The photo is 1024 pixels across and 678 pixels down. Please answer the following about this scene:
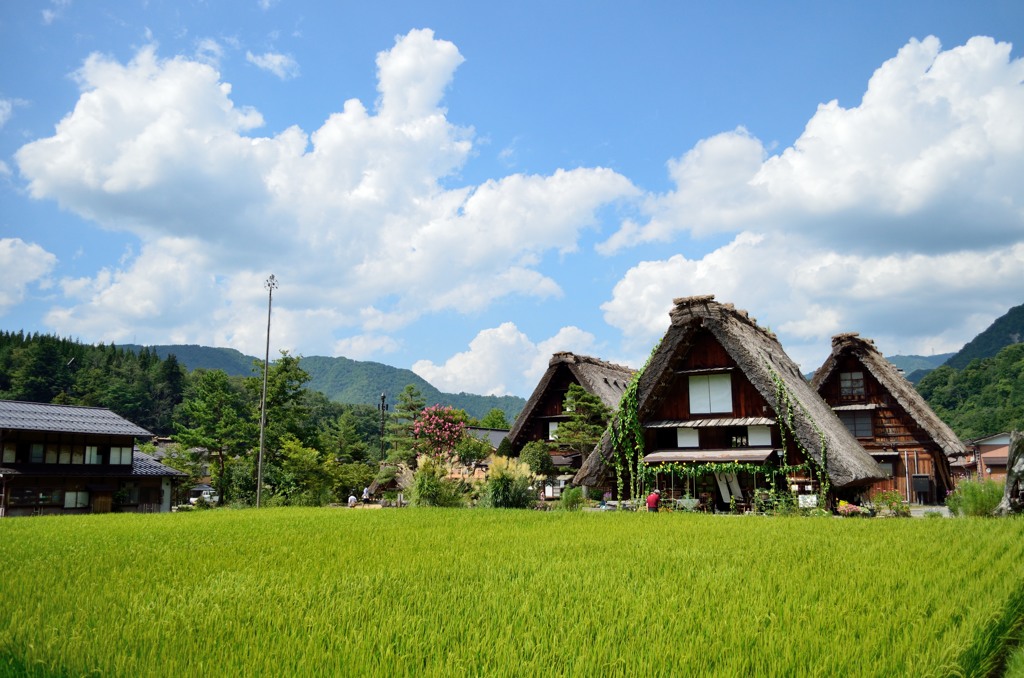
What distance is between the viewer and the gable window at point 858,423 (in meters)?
25.1

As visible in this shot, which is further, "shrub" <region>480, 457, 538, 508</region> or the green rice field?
"shrub" <region>480, 457, 538, 508</region>

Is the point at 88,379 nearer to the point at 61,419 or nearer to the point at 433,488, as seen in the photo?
the point at 61,419

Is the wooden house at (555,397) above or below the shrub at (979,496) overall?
above

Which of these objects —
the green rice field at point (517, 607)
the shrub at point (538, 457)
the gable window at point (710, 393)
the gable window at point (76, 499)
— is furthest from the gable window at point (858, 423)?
the gable window at point (76, 499)

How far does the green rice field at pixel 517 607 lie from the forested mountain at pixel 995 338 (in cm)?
8726

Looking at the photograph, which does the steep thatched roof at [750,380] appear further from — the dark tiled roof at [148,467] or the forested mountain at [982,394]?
the forested mountain at [982,394]

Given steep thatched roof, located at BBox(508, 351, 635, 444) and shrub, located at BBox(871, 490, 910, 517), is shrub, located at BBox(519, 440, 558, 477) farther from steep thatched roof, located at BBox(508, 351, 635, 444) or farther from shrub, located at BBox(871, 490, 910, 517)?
shrub, located at BBox(871, 490, 910, 517)

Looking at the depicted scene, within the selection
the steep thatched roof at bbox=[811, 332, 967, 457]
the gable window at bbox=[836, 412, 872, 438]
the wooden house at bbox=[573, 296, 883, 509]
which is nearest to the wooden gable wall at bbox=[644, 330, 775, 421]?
the wooden house at bbox=[573, 296, 883, 509]

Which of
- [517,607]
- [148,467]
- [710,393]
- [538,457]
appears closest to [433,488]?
[710,393]

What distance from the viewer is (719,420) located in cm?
1934

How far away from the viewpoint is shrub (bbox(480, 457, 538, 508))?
1809 centimetres

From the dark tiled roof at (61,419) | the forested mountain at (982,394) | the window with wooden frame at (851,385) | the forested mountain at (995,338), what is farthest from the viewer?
the forested mountain at (995,338)

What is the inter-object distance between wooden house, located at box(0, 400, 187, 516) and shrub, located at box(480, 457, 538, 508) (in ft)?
67.7

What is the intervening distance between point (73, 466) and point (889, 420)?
107ft
